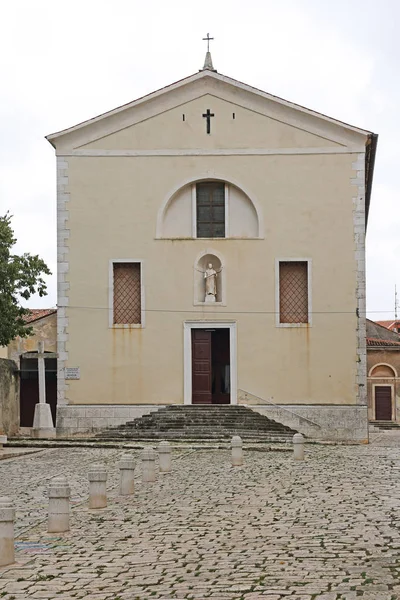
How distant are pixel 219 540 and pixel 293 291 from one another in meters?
20.7

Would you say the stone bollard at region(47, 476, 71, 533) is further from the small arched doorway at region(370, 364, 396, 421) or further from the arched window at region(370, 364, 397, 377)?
the arched window at region(370, 364, 397, 377)

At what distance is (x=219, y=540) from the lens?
32.0 feet

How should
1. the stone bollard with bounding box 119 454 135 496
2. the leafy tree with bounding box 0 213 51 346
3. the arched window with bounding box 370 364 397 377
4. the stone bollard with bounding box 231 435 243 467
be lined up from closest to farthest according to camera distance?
the stone bollard with bounding box 119 454 135 496, the stone bollard with bounding box 231 435 243 467, the leafy tree with bounding box 0 213 51 346, the arched window with bounding box 370 364 397 377

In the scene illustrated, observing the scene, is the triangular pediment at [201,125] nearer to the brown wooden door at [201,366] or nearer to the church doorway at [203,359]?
the church doorway at [203,359]

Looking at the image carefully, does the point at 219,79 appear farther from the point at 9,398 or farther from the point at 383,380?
the point at 383,380

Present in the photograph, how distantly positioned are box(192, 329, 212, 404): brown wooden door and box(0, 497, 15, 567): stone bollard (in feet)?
70.1

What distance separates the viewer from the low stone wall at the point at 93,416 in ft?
96.6

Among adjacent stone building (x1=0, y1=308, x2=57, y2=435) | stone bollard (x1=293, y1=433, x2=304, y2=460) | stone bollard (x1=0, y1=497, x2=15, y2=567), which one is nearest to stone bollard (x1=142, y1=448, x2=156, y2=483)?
stone bollard (x1=293, y1=433, x2=304, y2=460)

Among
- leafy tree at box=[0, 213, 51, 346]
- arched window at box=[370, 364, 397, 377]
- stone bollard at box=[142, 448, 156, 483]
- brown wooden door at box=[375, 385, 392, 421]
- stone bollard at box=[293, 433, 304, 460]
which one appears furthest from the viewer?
arched window at box=[370, 364, 397, 377]

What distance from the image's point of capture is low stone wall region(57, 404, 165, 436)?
29.5 metres

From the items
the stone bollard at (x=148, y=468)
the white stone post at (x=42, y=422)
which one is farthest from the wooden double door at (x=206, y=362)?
the stone bollard at (x=148, y=468)

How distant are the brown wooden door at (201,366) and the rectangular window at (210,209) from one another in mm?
3169

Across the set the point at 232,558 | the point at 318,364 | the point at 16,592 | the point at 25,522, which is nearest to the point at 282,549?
the point at 232,558

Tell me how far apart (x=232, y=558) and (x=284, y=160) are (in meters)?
22.6
